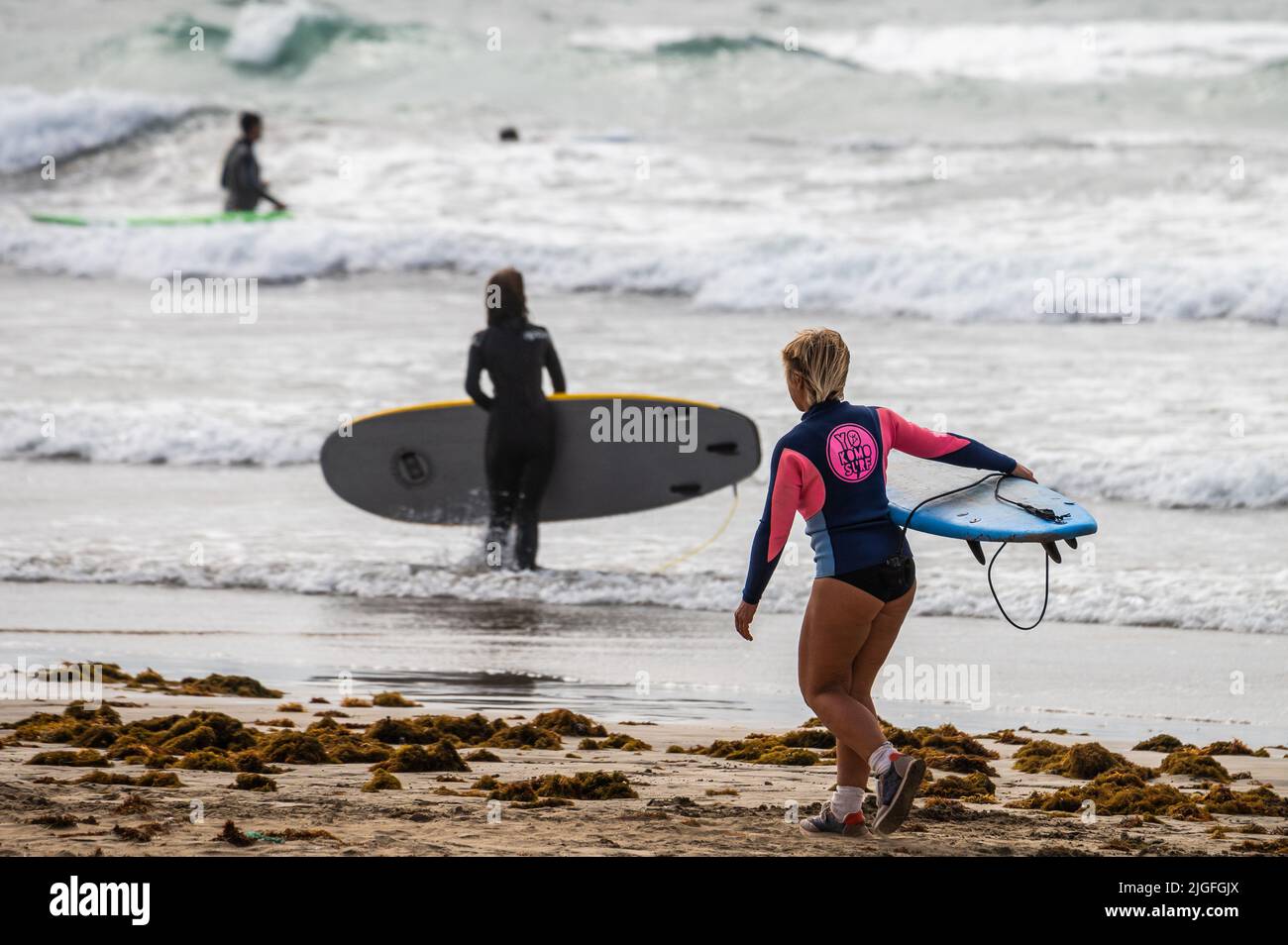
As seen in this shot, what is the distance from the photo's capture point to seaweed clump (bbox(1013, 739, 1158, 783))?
4.65 metres

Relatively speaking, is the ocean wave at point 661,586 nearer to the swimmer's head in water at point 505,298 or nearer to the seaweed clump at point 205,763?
the swimmer's head in water at point 505,298

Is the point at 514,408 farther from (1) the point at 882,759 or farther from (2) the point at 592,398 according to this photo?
(1) the point at 882,759

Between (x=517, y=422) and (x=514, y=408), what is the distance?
89 mm

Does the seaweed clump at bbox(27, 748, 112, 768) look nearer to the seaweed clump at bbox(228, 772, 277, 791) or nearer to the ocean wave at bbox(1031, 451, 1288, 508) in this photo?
the seaweed clump at bbox(228, 772, 277, 791)

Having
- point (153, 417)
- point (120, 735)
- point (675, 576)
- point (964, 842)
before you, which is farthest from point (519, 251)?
point (964, 842)

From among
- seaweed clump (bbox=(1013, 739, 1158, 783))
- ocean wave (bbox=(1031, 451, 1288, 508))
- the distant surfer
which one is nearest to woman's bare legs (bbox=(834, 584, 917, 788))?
the distant surfer

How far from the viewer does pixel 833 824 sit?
3809mm

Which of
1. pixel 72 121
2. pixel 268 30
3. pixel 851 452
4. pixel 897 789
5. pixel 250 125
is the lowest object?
pixel 897 789

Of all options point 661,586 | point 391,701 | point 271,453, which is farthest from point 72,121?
point 391,701

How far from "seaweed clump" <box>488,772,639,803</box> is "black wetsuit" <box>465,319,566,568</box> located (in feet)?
12.5

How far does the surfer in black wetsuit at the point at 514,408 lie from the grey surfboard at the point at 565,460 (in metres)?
0.18

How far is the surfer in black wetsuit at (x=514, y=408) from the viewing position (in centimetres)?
789

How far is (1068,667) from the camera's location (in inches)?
254

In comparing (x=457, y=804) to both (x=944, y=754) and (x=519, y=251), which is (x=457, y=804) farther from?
(x=519, y=251)
